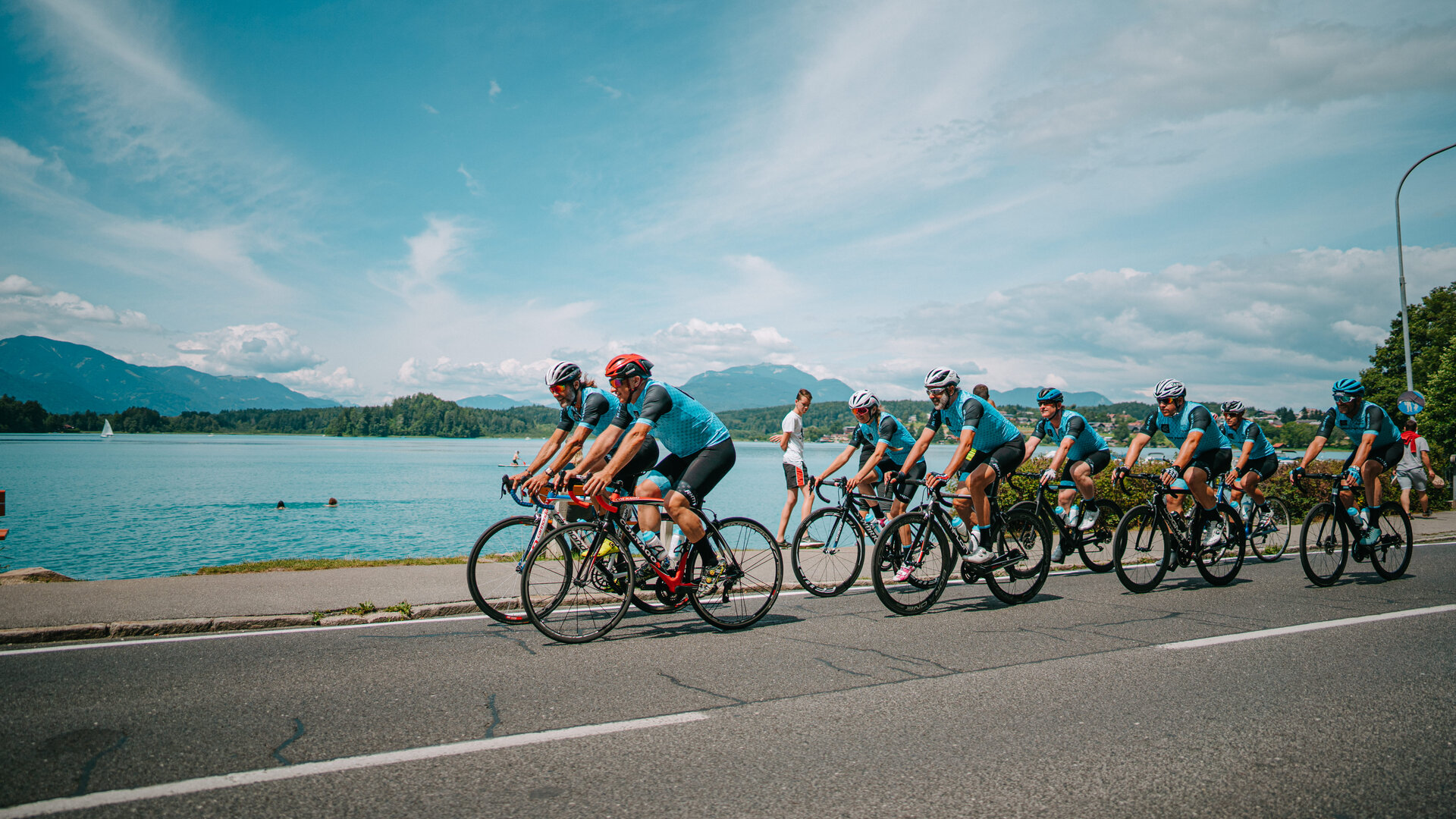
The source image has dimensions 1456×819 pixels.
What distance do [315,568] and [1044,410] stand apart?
9.53 meters

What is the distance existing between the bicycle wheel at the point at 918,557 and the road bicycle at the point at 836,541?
0.74 meters

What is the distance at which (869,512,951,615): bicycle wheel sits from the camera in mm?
6855

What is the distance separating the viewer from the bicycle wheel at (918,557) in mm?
6855

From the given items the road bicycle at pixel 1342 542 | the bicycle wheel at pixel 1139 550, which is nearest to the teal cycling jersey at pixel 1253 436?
the road bicycle at pixel 1342 542

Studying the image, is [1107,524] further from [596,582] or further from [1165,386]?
[596,582]

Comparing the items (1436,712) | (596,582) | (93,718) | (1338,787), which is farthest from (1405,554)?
(93,718)

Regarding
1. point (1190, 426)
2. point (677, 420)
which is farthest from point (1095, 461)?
point (677, 420)

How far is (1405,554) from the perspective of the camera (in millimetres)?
8969

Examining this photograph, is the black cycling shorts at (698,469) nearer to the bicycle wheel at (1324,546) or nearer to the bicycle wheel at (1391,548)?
the bicycle wheel at (1324,546)

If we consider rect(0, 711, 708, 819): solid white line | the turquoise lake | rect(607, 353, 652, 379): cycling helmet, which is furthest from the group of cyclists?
the turquoise lake

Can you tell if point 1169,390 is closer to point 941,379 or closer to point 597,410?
point 941,379

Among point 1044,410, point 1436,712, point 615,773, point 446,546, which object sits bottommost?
point 446,546

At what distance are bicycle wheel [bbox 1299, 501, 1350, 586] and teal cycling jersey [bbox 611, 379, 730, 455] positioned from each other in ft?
22.1

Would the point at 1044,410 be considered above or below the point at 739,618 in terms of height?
above
